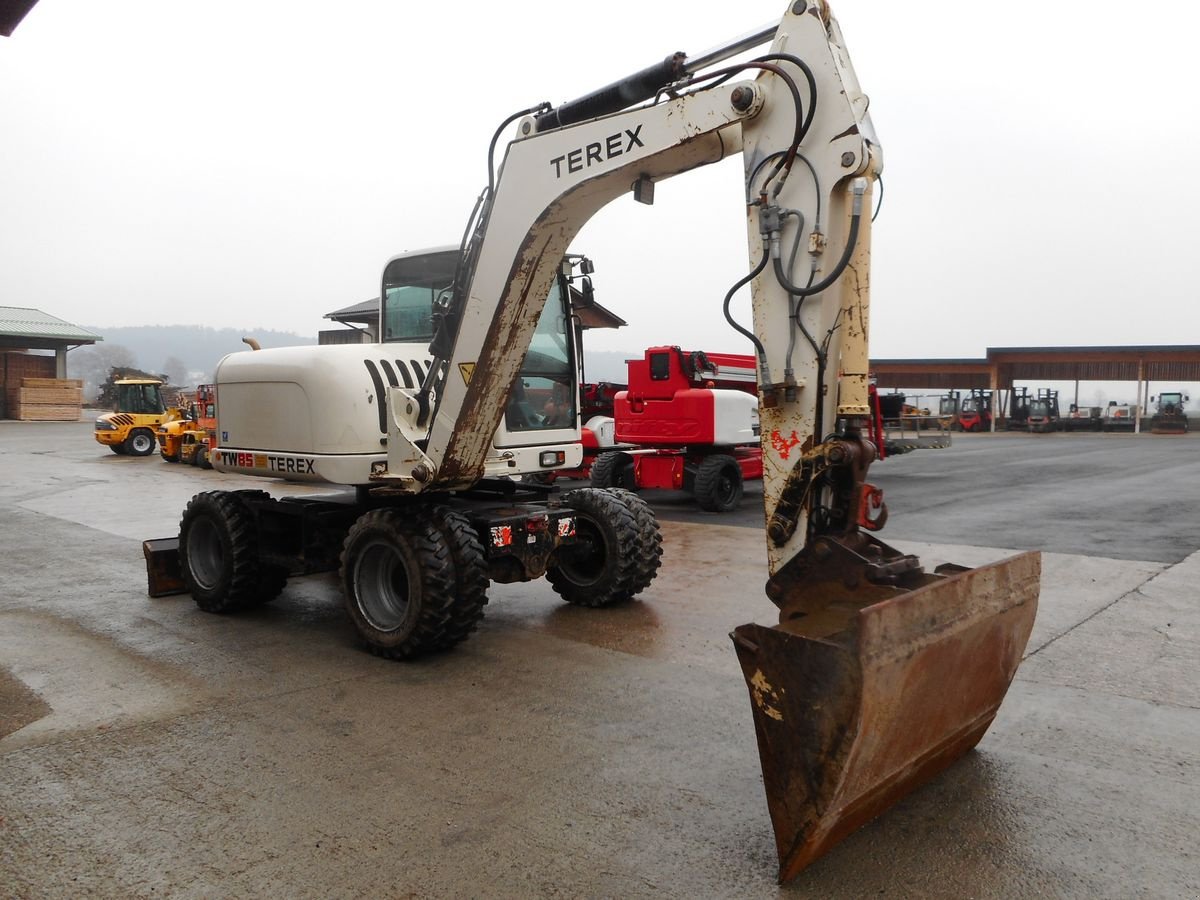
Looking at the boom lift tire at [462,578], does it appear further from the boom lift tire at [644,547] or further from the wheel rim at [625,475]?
the wheel rim at [625,475]

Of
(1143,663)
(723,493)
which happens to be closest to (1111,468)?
(723,493)

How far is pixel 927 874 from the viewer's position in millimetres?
2980

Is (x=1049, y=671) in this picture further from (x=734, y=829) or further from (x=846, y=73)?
(x=846, y=73)

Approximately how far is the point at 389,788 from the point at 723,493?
9.84 meters

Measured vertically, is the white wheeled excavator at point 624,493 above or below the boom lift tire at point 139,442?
above

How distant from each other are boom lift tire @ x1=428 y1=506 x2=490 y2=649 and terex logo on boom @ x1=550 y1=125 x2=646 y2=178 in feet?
7.23

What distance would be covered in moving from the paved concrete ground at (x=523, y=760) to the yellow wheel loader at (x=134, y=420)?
18497 mm

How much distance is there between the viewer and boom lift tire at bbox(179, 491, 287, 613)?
21.7 ft

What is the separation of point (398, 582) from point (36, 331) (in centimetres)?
4470

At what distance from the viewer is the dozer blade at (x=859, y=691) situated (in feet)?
9.24

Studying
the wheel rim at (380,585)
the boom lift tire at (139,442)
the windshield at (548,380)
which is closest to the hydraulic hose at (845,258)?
the windshield at (548,380)

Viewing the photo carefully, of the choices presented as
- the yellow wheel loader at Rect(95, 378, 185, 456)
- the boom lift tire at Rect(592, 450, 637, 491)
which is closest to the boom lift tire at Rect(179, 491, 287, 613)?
the boom lift tire at Rect(592, 450, 637, 491)

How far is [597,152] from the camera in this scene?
4.45 m

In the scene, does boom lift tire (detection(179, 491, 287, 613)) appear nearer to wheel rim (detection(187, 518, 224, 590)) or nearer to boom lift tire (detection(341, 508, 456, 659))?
wheel rim (detection(187, 518, 224, 590))
